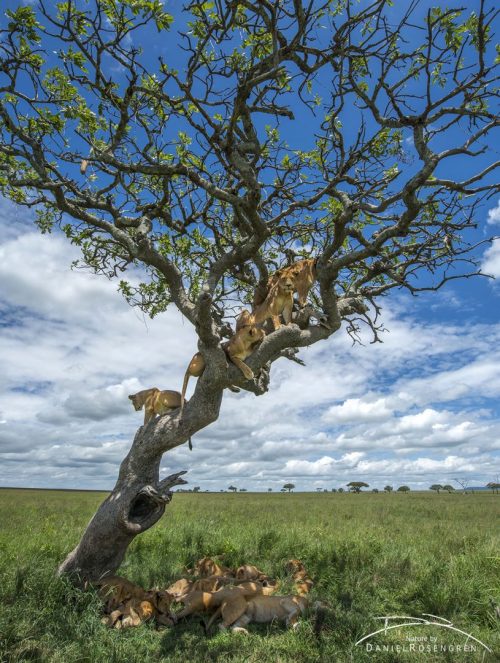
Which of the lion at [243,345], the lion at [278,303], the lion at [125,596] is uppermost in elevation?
the lion at [278,303]

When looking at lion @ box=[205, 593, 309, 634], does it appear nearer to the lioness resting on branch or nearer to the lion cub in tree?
the lion cub in tree

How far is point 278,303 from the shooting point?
860 cm

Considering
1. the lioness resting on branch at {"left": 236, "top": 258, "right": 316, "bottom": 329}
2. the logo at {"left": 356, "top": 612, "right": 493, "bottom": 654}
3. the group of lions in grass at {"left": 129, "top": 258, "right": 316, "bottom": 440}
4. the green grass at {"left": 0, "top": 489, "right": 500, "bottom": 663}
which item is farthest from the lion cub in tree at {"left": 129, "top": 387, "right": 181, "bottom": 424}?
the logo at {"left": 356, "top": 612, "right": 493, "bottom": 654}

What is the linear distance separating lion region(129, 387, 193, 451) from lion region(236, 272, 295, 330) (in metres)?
2.04

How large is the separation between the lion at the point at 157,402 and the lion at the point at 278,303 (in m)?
2.04

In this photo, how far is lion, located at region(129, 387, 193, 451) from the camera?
8.19 m

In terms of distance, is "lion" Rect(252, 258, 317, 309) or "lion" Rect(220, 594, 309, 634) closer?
"lion" Rect(220, 594, 309, 634)

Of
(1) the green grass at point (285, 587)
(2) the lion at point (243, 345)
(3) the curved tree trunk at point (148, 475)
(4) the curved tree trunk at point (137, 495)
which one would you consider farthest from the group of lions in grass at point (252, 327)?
(1) the green grass at point (285, 587)

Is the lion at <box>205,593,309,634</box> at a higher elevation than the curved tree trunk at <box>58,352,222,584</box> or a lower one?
lower

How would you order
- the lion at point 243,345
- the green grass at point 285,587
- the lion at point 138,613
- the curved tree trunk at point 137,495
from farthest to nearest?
the lion at point 243,345, the curved tree trunk at point 137,495, the lion at point 138,613, the green grass at point 285,587

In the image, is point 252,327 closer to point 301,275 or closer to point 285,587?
point 301,275

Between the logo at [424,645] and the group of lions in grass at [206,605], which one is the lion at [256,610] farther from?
the logo at [424,645]

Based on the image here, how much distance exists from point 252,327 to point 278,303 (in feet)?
3.97

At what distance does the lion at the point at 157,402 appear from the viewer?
26.9 feet
